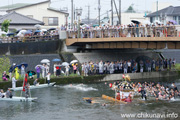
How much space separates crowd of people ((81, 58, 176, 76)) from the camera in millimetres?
48062

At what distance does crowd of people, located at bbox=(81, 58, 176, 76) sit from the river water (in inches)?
345

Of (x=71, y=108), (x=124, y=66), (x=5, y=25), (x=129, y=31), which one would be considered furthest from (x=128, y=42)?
(x=5, y=25)

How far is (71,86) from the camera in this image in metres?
43.8

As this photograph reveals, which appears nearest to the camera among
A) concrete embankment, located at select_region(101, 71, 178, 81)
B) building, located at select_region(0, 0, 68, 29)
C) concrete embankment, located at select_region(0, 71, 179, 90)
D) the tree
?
concrete embankment, located at select_region(0, 71, 179, 90)

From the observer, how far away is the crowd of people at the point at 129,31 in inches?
1587

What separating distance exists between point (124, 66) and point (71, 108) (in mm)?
18398

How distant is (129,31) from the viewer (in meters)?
44.4

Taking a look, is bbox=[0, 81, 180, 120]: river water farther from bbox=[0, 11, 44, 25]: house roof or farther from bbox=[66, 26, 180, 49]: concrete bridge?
bbox=[0, 11, 44, 25]: house roof

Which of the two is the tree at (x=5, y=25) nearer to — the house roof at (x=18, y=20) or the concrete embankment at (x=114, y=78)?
the house roof at (x=18, y=20)

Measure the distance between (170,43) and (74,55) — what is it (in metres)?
14.4

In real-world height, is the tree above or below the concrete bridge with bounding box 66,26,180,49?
above

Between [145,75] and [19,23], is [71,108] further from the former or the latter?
[19,23]

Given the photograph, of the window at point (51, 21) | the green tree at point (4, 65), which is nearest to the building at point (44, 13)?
the window at point (51, 21)

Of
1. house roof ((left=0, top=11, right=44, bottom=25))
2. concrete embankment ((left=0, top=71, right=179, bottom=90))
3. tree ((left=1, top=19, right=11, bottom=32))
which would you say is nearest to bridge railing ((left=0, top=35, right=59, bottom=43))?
concrete embankment ((left=0, top=71, right=179, bottom=90))
